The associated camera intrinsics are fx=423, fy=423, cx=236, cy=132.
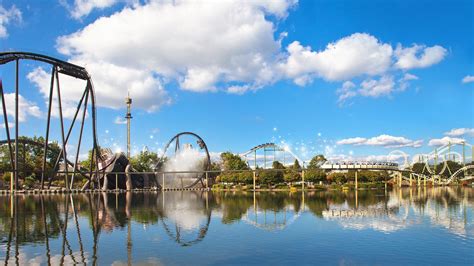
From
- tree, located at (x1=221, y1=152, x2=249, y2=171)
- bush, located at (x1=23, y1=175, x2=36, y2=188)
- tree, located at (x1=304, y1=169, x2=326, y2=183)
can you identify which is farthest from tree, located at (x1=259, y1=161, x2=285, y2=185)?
bush, located at (x1=23, y1=175, x2=36, y2=188)

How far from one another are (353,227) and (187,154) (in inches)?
2843

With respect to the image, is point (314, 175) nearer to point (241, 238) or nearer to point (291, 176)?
point (291, 176)

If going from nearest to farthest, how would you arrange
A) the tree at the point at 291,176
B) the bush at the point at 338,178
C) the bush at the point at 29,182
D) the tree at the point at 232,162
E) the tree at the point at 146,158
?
the tree at the point at 291,176 < the bush at the point at 29,182 < the bush at the point at 338,178 < the tree at the point at 232,162 < the tree at the point at 146,158

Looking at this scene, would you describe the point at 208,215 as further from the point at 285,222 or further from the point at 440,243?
the point at 440,243

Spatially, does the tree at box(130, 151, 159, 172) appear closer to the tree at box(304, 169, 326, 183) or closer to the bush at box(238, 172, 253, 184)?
the bush at box(238, 172, 253, 184)

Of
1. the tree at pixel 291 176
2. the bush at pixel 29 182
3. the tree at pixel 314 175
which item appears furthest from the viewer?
the bush at pixel 29 182

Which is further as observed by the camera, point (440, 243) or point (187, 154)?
point (187, 154)

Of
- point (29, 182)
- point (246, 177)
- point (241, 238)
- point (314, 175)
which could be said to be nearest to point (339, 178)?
point (314, 175)

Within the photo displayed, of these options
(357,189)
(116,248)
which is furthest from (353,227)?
(357,189)

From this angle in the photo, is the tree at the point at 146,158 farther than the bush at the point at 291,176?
Yes

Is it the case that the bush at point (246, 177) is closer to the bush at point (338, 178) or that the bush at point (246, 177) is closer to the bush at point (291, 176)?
the bush at point (291, 176)

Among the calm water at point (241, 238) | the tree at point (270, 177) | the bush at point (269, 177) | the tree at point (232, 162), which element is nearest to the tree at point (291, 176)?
the tree at point (270, 177)

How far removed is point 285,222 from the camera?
29844 mm

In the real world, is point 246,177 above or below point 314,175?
below
